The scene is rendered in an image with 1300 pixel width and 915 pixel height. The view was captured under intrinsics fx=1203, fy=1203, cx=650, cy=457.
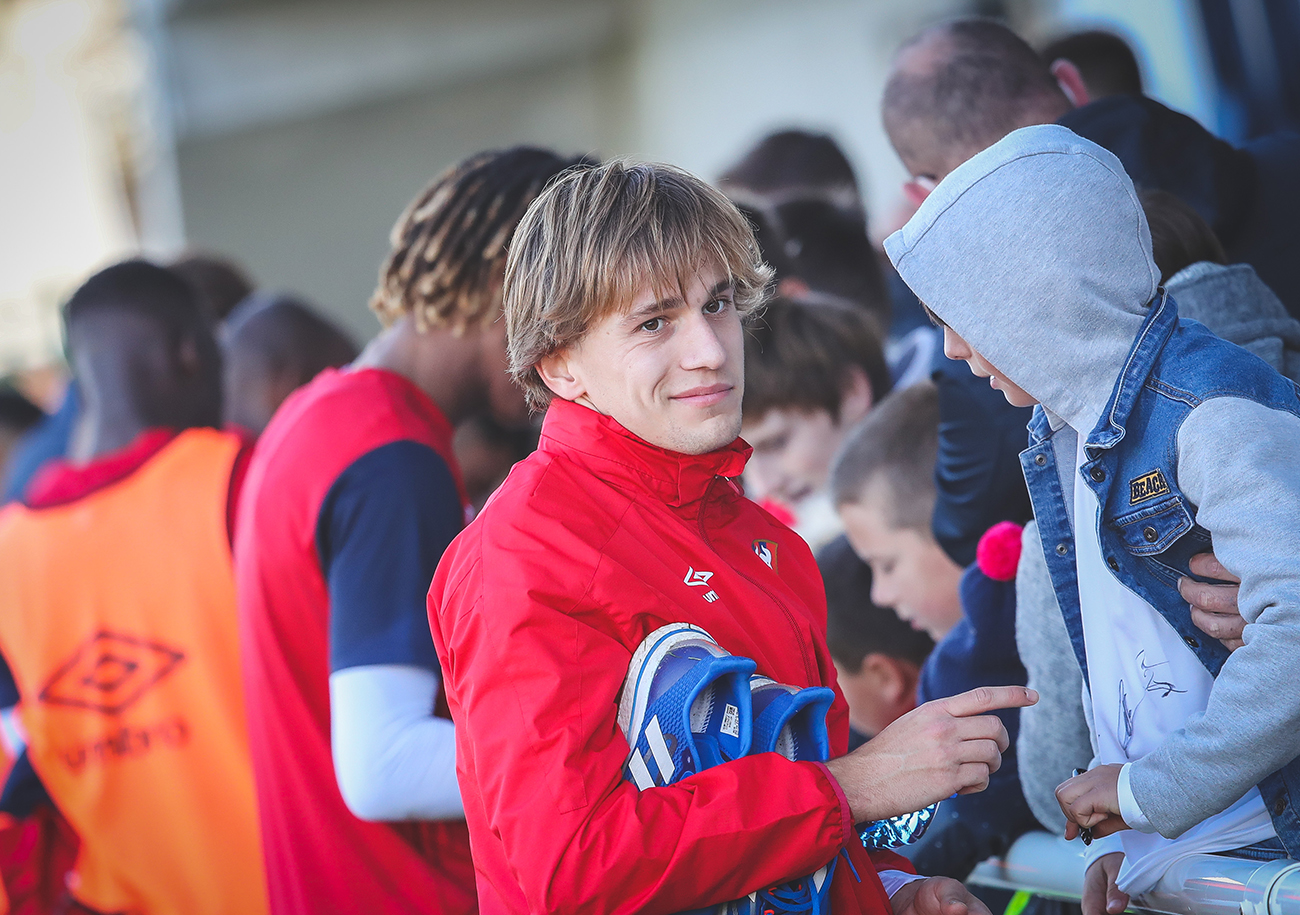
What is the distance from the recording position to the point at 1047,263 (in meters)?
1.56

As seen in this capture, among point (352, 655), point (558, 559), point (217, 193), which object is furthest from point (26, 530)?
point (217, 193)

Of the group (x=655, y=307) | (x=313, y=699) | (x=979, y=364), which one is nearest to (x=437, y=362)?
(x=313, y=699)

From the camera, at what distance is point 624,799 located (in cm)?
137

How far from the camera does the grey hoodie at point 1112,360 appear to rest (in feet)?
4.56

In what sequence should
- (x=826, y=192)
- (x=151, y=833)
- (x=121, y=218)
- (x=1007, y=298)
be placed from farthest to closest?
(x=121, y=218)
(x=826, y=192)
(x=151, y=833)
(x=1007, y=298)

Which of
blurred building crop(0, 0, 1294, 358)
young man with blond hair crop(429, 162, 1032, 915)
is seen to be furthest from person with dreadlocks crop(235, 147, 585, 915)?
blurred building crop(0, 0, 1294, 358)

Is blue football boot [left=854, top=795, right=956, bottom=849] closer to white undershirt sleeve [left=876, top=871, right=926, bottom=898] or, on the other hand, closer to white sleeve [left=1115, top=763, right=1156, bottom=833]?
white undershirt sleeve [left=876, top=871, right=926, bottom=898]

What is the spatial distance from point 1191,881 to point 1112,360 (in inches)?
29.0

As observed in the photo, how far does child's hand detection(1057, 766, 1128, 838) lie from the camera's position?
159cm

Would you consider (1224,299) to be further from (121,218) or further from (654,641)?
(121,218)

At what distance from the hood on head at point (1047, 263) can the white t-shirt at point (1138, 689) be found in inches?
4.5

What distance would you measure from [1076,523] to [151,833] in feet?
7.38
